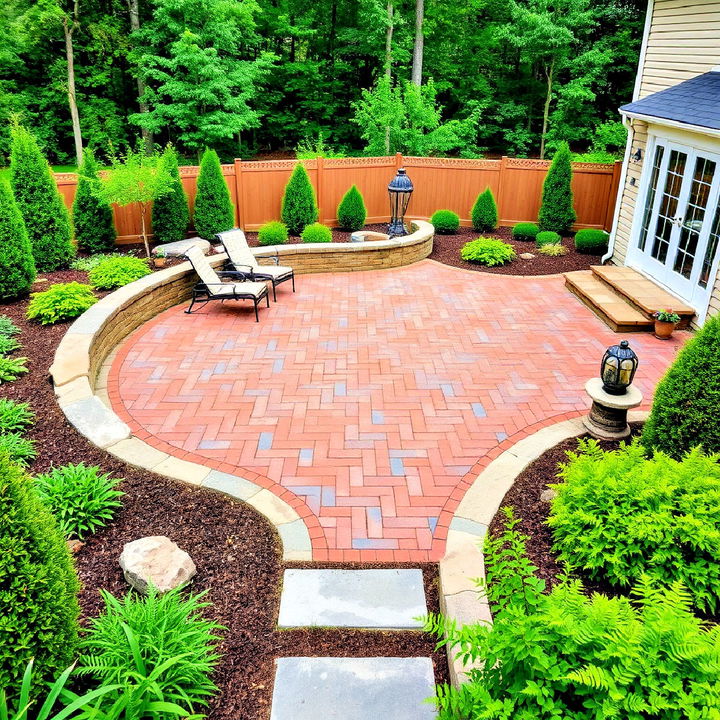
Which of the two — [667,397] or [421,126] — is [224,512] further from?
[421,126]

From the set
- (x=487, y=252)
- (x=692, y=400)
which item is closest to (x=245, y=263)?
(x=487, y=252)

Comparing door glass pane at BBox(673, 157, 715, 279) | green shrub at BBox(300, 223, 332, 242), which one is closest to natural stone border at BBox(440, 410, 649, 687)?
door glass pane at BBox(673, 157, 715, 279)

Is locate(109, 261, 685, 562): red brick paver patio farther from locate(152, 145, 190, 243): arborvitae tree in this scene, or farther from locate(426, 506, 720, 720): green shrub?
locate(152, 145, 190, 243): arborvitae tree

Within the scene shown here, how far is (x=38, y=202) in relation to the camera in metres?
8.62

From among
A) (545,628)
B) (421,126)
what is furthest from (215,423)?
(421,126)

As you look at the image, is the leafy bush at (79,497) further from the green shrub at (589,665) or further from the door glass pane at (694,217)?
the door glass pane at (694,217)

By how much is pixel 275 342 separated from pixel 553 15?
1828 cm

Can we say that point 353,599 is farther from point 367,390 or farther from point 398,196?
point 398,196

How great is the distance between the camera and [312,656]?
3131mm

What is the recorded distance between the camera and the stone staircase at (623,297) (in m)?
7.96

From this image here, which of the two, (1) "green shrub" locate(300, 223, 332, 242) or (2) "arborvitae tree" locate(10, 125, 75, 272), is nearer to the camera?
(2) "arborvitae tree" locate(10, 125, 75, 272)

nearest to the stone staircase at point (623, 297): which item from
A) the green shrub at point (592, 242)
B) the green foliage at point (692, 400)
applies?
the green shrub at point (592, 242)

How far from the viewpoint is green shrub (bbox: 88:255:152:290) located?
322 inches

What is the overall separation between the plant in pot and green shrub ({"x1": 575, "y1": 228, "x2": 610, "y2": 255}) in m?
3.86
